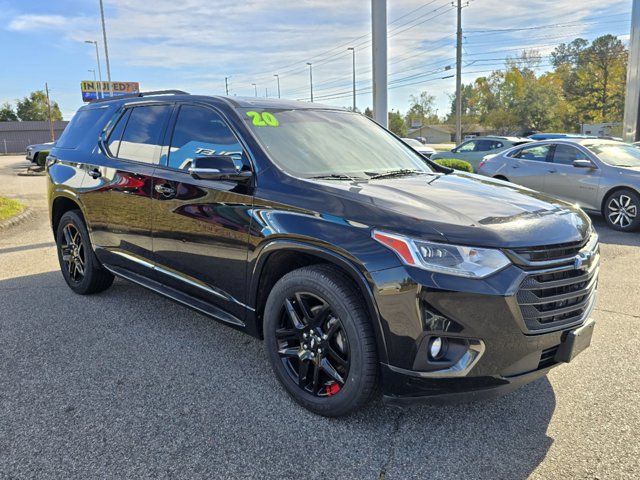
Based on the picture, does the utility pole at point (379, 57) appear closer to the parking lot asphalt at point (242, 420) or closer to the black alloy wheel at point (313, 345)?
the parking lot asphalt at point (242, 420)

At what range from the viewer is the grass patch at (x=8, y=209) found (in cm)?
986

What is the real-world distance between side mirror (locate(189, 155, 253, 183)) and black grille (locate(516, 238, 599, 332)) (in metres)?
1.71

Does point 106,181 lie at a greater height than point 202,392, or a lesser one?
greater

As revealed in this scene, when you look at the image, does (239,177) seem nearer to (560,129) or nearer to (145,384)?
(145,384)

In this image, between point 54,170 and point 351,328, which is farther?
point 54,170

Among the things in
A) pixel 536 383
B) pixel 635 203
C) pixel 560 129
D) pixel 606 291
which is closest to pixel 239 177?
pixel 536 383

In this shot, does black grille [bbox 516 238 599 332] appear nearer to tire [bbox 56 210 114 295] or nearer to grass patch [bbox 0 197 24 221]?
tire [bbox 56 210 114 295]

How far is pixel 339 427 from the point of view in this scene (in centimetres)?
283

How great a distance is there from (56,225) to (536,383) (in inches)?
195

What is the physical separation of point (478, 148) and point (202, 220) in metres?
15.2

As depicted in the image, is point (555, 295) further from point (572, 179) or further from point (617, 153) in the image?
point (617, 153)

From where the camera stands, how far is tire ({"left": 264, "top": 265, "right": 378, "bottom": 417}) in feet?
8.67

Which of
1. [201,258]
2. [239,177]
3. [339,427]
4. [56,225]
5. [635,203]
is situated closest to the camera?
[339,427]

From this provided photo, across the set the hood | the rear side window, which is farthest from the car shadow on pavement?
the rear side window
